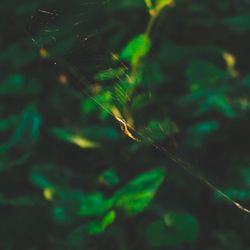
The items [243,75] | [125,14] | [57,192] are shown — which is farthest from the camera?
[125,14]

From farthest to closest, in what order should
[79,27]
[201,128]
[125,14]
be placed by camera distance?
[125,14] < [201,128] < [79,27]

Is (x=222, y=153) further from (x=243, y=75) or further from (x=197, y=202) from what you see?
(x=243, y=75)

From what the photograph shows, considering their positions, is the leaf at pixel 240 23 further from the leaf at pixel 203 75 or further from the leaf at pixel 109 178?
the leaf at pixel 109 178

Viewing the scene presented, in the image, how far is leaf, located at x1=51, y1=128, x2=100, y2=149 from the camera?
4.48 feet

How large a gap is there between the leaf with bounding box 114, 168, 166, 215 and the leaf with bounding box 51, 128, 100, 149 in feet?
0.70

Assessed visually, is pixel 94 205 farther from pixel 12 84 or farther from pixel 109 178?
pixel 12 84

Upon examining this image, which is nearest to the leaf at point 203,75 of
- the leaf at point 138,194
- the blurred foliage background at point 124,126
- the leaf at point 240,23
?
the blurred foliage background at point 124,126

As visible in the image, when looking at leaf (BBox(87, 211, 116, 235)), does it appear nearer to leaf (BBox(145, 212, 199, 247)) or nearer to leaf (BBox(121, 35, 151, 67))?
leaf (BBox(145, 212, 199, 247))

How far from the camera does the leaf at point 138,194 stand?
115 cm

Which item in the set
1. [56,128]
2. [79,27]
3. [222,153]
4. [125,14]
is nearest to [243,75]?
[222,153]

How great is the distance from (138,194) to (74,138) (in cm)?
29

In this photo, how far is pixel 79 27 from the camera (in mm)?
1132

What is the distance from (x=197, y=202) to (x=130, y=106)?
266mm

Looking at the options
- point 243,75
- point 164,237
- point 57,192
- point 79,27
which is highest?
point 79,27
